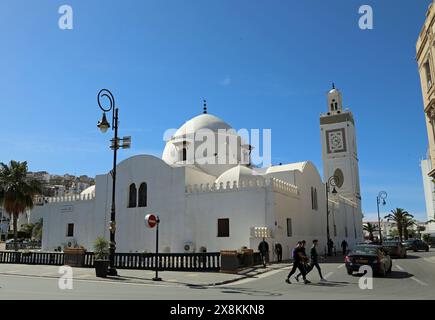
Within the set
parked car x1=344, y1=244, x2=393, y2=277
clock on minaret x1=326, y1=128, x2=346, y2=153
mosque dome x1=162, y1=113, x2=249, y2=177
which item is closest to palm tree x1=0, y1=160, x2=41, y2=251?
mosque dome x1=162, y1=113, x2=249, y2=177

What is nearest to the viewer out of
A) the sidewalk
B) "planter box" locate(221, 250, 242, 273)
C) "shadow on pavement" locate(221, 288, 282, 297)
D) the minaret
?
"shadow on pavement" locate(221, 288, 282, 297)

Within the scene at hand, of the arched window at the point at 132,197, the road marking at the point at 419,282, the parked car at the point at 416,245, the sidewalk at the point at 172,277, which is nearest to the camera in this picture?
the road marking at the point at 419,282

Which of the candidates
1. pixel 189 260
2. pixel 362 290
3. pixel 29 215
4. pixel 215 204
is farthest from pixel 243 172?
pixel 29 215

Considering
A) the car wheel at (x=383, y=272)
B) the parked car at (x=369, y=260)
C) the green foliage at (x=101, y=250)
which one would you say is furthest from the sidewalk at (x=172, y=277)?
the car wheel at (x=383, y=272)

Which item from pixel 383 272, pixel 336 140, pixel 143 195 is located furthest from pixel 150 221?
pixel 336 140

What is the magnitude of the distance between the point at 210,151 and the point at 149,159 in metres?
7.11

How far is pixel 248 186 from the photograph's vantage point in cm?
2728

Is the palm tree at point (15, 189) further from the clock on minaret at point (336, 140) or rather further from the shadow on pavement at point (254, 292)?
the clock on minaret at point (336, 140)

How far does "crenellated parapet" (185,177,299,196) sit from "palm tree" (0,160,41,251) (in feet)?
56.2

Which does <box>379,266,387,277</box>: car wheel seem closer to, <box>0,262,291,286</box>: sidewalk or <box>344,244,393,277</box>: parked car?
<box>344,244,393,277</box>: parked car

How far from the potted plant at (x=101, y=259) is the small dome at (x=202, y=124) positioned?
836 inches

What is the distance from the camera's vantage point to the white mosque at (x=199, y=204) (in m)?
27.1

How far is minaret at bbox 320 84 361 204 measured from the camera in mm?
55031
